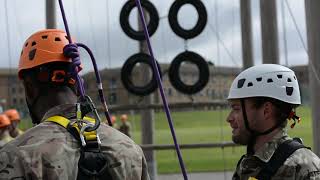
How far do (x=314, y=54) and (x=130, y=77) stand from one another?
22.0 feet

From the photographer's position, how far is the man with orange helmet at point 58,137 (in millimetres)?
2523

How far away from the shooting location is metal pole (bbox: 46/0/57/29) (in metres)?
8.62

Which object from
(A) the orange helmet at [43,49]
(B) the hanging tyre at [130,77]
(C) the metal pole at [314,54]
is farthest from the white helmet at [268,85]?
(B) the hanging tyre at [130,77]

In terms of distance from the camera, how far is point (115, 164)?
2729 millimetres

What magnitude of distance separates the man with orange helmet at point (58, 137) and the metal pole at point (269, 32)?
598 cm

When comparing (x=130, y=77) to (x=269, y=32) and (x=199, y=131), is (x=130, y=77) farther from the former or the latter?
(x=199, y=131)

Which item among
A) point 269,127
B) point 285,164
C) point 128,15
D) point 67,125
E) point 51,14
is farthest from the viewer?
point 128,15

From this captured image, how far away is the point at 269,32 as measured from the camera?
8727 millimetres

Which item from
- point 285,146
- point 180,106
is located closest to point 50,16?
point 180,106

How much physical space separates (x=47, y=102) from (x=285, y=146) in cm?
130

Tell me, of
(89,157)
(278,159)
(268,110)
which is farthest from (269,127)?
(89,157)

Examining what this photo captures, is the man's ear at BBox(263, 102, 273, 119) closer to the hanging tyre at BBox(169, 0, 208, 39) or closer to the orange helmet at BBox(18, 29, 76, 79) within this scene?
the orange helmet at BBox(18, 29, 76, 79)

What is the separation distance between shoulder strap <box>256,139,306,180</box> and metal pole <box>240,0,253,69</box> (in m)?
8.14

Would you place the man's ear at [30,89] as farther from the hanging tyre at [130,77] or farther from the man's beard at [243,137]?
the hanging tyre at [130,77]
